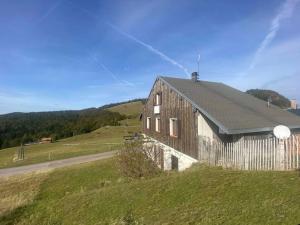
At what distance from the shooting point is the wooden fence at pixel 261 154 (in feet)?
37.5

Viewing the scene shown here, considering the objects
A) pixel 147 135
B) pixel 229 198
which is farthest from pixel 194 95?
pixel 229 198

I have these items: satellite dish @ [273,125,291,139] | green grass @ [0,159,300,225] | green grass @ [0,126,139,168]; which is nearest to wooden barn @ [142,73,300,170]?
satellite dish @ [273,125,291,139]

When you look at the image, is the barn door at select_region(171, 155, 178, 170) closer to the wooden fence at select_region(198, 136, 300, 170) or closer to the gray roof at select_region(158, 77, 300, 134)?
the gray roof at select_region(158, 77, 300, 134)

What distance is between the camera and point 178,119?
19.4 metres

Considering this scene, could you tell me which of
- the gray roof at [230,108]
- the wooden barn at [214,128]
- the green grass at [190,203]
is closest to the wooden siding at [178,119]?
the wooden barn at [214,128]

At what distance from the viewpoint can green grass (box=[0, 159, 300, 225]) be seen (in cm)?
719

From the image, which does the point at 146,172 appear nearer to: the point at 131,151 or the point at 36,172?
the point at 131,151

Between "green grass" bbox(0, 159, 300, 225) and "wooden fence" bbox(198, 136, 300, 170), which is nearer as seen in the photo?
"green grass" bbox(0, 159, 300, 225)

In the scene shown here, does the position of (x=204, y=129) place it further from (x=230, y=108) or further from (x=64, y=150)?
(x=64, y=150)

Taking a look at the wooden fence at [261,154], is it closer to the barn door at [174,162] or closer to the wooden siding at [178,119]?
the wooden siding at [178,119]

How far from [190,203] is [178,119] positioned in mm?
10867

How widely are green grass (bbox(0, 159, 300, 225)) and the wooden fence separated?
1.38 meters

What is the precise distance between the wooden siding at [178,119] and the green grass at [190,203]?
6.01m

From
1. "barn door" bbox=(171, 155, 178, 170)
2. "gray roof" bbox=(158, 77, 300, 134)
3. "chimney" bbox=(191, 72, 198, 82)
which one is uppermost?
"chimney" bbox=(191, 72, 198, 82)
